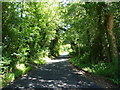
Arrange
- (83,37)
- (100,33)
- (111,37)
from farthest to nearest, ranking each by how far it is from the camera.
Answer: (83,37) < (100,33) < (111,37)

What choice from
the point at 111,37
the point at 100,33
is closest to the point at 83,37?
the point at 100,33

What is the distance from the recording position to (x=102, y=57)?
43.5 ft

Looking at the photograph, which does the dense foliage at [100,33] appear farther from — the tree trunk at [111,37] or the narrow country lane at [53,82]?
the narrow country lane at [53,82]

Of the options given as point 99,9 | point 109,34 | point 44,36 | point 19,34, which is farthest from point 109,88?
point 44,36

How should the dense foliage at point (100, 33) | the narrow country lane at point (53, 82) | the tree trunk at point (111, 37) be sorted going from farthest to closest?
1. the dense foliage at point (100, 33)
2. the tree trunk at point (111, 37)
3. the narrow country lane at point (53, 82)

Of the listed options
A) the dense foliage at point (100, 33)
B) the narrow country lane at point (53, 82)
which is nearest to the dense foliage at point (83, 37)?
the dense foliage at point (100, 33)

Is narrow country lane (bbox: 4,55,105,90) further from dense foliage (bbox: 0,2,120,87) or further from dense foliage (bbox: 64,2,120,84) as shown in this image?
dense foliage (bbox: 64,2,120,84)

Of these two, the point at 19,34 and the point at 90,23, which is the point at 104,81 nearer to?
the point at 19,34

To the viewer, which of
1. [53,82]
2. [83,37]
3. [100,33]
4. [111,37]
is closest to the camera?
[53,82]

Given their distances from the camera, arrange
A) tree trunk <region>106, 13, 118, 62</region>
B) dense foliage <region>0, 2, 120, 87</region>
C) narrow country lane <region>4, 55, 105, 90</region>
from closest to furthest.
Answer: narrow country lane <region>4, 55, 105, 90</region> < dense foliage <region>0, 2, 120, 87</region> < tree trunk <region>106, 13, 118, 62</region>

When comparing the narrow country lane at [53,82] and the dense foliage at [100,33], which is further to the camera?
the dense foliage at [100,33]

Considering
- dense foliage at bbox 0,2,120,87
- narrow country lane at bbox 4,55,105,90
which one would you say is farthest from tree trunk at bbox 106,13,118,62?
narrow country lane at bbox 4,55,105,90

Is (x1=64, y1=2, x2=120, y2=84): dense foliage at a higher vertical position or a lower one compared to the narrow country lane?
higher

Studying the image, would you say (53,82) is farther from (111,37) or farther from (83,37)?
(83,37)
